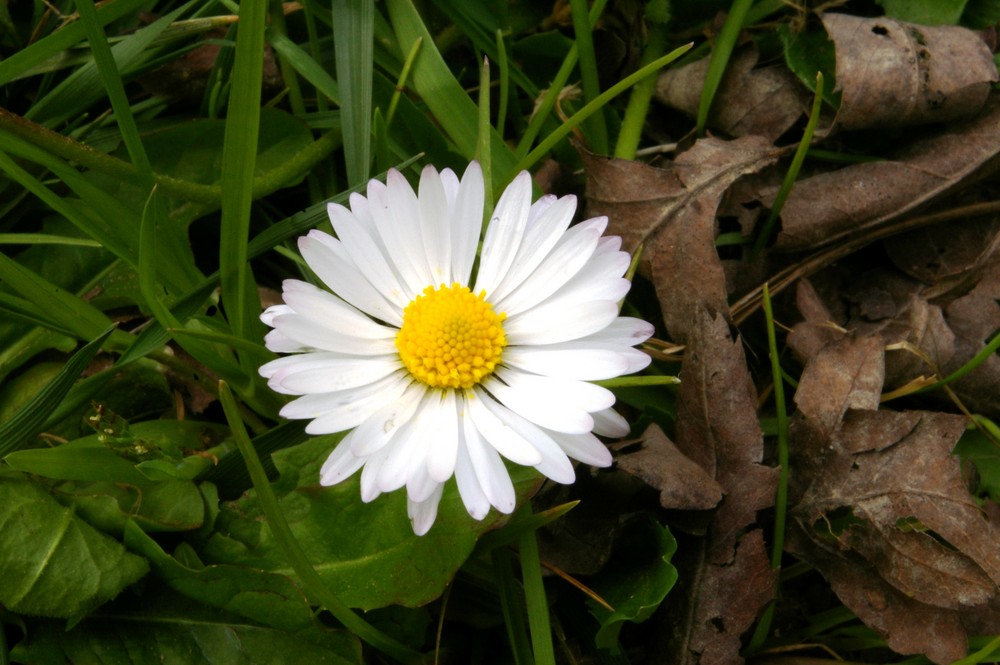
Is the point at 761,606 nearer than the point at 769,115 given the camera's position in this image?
Yes

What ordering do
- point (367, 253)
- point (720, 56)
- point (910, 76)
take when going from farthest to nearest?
point (720, 56)
point (910, 76)
point (367, 253)

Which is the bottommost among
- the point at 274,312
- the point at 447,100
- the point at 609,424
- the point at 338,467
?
the point at 609,424

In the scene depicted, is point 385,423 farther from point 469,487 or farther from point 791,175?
point 791,175

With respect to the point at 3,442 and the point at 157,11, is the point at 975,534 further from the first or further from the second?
the point at 157,11

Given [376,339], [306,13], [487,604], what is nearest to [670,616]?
[487,604]

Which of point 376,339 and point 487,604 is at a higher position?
point 376,339

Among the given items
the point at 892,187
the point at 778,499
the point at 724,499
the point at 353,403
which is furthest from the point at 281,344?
the point at 892,187

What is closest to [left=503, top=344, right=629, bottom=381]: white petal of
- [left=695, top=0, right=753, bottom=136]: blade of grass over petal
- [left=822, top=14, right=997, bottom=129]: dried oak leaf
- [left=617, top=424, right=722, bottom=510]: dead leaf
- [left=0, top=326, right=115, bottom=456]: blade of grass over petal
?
[left=617, top=424, right=722, bottom=510]: dead leaf
